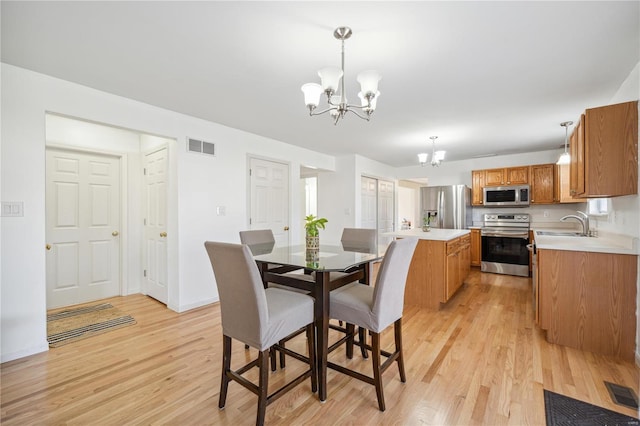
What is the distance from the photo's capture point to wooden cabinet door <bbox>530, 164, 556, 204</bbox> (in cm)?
499

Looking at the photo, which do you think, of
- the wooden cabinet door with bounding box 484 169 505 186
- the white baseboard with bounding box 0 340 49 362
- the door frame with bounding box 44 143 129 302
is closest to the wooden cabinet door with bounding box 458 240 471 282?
the wooden cabinet door with bounding box 484 169 505 186

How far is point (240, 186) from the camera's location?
388 cm

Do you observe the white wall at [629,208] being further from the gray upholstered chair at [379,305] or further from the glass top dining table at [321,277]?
the glass top dining table at [321,277]

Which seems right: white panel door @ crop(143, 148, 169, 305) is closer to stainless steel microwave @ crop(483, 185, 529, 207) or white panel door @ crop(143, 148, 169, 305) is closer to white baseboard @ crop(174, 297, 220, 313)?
white baseboard @ crop(174, 297, 220, 313)

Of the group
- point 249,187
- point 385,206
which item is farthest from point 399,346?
point 385,206

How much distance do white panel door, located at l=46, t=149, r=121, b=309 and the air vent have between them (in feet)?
4.50

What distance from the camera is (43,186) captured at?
92.4 inches

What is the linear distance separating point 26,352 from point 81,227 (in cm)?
175

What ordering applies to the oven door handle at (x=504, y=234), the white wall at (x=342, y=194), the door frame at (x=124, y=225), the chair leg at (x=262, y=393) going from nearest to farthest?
the chair leg at (x=262, y=393) → the door frame at (x=124, y=225) → the oven door handle at (x=504, y=234) → the white wall at (x=342, y=194)

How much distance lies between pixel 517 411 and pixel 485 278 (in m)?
3.56

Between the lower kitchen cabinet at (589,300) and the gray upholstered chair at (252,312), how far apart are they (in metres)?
2.16

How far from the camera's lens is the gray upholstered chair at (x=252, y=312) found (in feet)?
4.83

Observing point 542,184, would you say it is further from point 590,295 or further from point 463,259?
point 590,295

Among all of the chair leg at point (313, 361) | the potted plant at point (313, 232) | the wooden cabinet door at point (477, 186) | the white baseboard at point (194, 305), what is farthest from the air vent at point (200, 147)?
the wooden cabinet door at point (477, 186)
